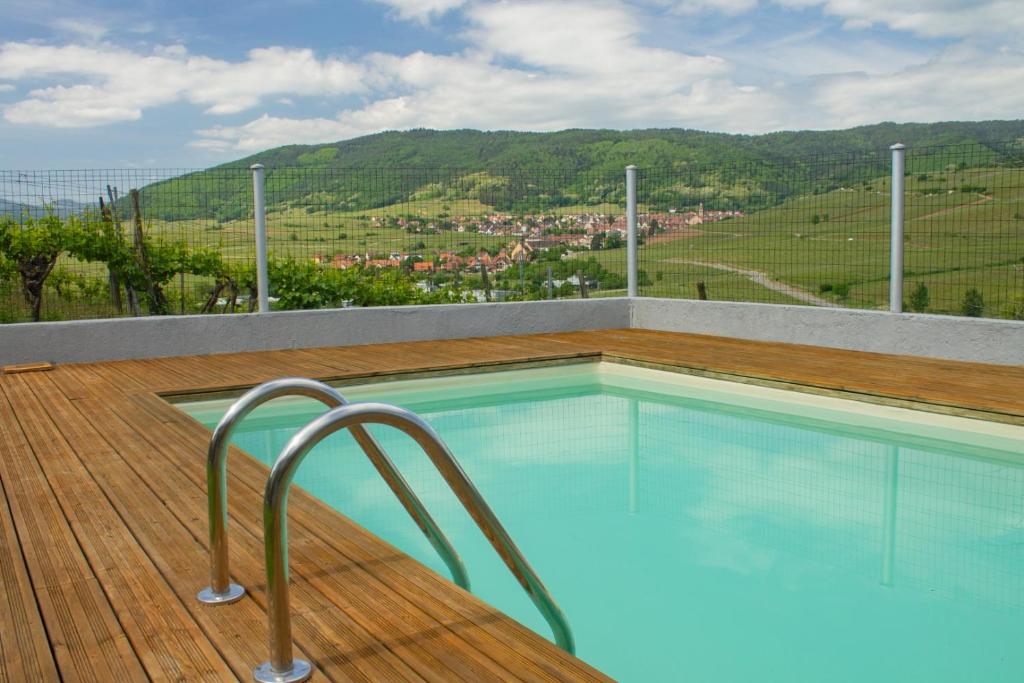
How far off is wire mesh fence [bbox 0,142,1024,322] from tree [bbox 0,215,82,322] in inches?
1.7

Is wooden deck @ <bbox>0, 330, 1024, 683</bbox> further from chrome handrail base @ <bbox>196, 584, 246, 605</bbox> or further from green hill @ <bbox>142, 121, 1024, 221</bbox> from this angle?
green hill @ <bbox>142, 121, 1024, 221</bbox>

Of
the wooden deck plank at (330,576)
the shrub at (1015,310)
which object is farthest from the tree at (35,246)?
the shrub at (1015,310)

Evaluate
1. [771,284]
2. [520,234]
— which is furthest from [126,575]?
[520,234]

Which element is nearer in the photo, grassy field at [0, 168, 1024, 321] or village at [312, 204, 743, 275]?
grassy field at [0, 168, 1024, 321]

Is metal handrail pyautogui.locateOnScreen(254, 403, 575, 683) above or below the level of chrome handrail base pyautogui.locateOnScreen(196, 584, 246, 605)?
above

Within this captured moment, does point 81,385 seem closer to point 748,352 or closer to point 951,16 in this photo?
point 748,352

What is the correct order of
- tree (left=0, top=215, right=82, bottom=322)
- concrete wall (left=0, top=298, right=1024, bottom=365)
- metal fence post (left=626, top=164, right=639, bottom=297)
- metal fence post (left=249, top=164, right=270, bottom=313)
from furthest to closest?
metal fence post (left=626, top=164, right=639, bottom=297) → metal fence post (left=249, top=164, right=270, bottom=313) → tree (left=0, top=215, right=82, bottom=322) → concrete wall (left=0, top=298, right=1024, bottom=365)

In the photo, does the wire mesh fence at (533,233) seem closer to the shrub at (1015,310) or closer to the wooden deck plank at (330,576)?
the shrub at (1015,310)

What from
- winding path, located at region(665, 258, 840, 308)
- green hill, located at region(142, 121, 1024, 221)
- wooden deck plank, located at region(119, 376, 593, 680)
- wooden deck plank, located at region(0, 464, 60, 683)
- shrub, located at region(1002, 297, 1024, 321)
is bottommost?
wooden deck plank, located at region(119, 376, 593, 680)

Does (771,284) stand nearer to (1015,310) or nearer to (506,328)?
(1015,310)

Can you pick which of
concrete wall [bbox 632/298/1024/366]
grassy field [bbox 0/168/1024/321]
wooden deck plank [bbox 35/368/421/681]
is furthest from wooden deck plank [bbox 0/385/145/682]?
concrete wall [bbox 632/298/1024/366]

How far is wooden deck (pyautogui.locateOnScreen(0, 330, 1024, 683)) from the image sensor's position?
229 centimetres

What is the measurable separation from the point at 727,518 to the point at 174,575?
271 cm

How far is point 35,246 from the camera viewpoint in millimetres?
8352
